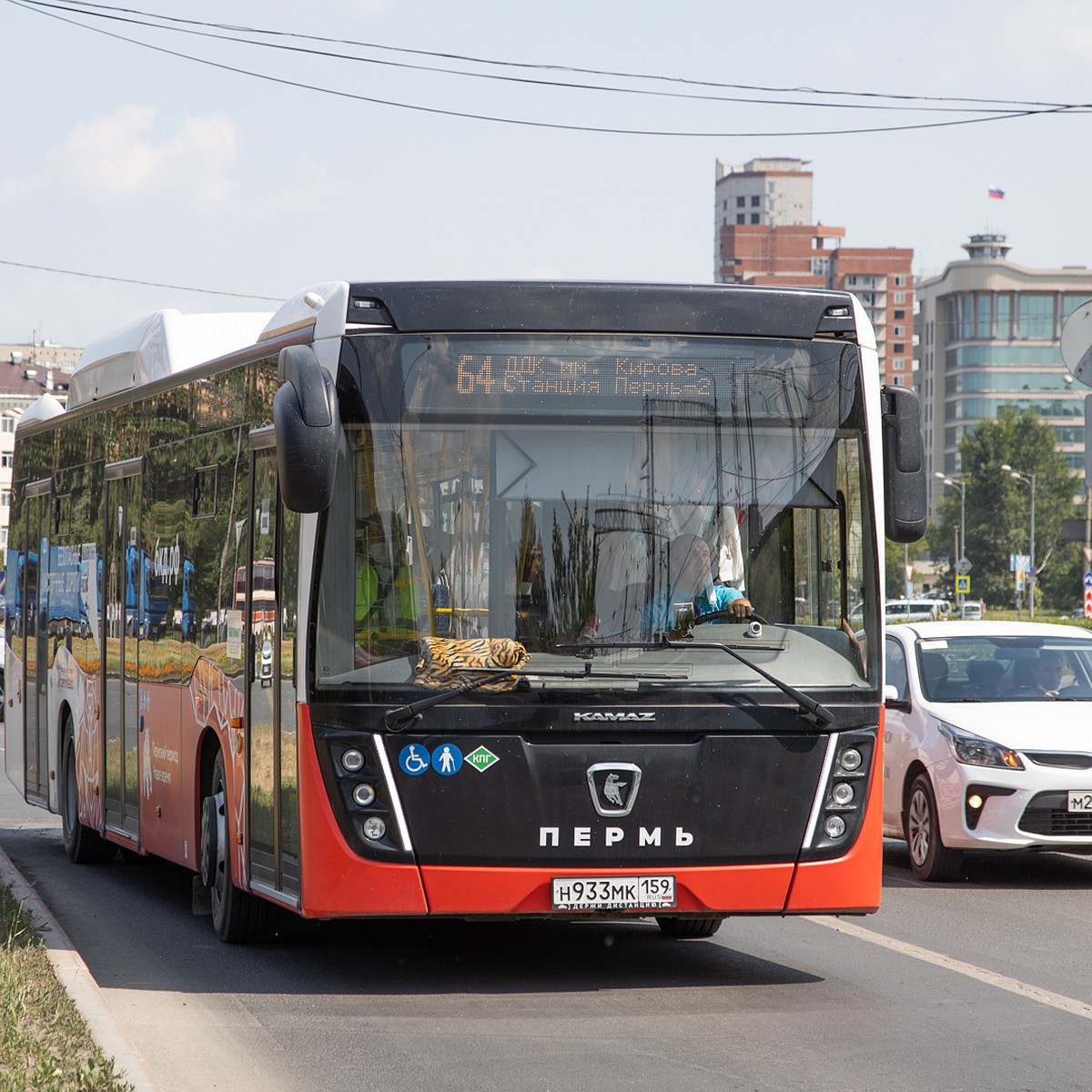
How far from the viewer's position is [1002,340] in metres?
176

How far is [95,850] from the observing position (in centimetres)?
1418

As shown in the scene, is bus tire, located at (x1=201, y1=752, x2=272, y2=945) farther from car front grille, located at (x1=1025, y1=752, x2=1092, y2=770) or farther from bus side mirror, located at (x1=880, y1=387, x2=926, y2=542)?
car front grille, located at (x1=1025, y1=752, x2=1092, y2=770)

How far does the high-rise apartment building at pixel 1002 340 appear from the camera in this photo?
17575cm

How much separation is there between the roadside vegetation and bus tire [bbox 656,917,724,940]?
3.20 m

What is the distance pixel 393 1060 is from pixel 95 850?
764 cm

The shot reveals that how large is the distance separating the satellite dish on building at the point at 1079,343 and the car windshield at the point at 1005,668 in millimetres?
2130

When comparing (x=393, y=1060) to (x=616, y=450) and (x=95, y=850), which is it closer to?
(x=616, y=450)

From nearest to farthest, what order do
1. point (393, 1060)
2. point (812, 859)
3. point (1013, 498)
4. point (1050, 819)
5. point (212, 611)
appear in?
point (393, 1060), point (812, 859), point (212, 611), point (1050, 819), point (1013, 498)

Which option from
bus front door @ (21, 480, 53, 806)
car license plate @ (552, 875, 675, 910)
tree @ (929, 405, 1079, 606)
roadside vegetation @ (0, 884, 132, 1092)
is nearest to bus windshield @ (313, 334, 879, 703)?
car license plate @ (552, 875, 675, 910)

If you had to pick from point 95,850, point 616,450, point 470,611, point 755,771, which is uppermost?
point 616,450

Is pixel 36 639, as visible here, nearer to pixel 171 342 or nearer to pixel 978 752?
pixel 171 342

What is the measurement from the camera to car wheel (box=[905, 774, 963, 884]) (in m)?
12.8

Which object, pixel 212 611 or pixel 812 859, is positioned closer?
pixel 812 859

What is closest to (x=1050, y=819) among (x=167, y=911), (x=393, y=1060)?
(x=167, y=911)
